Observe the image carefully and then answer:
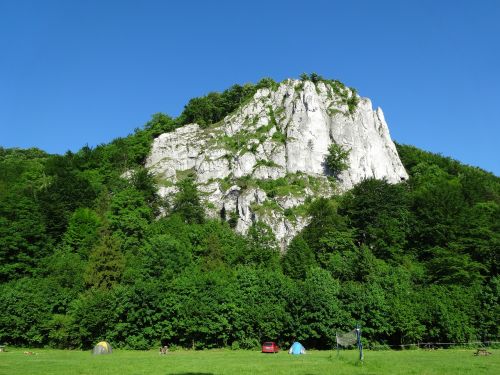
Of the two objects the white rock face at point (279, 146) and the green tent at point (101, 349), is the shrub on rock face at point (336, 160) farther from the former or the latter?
the green tent at point (101, 349)

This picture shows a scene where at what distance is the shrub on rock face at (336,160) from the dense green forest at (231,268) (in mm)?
11325

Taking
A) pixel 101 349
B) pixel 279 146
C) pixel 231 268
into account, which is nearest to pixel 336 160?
pixel 279 146

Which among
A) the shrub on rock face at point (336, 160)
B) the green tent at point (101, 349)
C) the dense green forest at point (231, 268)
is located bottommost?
the green tent at point (101, 349)

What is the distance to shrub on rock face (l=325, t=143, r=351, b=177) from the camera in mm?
96562

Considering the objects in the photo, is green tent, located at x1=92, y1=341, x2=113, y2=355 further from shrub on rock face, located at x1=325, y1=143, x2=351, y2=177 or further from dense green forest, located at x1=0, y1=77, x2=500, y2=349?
shrub on rock face, located at x1=325, y1=143, x2=351, y2=177

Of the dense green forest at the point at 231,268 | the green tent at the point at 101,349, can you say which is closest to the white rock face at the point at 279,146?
the dense green forest at the point at 231,268

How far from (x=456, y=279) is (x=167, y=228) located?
44.0m

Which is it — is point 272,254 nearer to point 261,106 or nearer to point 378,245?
point 378,245

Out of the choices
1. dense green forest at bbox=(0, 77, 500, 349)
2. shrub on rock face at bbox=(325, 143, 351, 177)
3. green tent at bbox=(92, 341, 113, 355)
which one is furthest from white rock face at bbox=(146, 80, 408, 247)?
green tent at bbox=(92, 341, 113, 355)

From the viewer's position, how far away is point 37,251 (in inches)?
2650

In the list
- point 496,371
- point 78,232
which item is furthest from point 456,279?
point 78,232

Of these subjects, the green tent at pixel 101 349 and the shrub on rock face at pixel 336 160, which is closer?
the green tent at pixel 101 349

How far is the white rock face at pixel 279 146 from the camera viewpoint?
93.4 meters

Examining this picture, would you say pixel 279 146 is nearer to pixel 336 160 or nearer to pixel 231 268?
pixel 336 160
